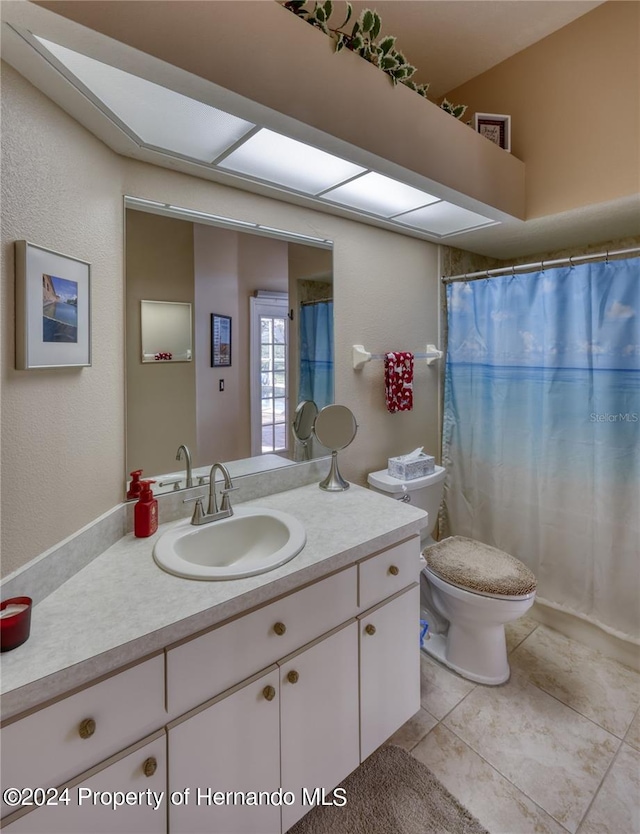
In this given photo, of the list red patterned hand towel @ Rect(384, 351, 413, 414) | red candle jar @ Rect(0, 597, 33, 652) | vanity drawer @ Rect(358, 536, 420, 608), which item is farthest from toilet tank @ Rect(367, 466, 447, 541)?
red candle jar @ Rect(0, 597, 33, 652)

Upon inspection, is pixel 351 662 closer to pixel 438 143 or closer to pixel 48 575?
pixel 48 575

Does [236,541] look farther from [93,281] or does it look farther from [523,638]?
[523,638]

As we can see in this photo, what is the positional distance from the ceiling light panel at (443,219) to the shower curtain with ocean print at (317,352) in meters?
0.60

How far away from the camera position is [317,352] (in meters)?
1.86

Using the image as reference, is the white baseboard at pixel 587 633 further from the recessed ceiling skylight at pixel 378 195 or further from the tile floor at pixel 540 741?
the recessed ceiling skylight at pixel 378 195

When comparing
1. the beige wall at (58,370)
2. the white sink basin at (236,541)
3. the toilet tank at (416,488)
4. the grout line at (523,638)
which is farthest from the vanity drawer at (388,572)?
the grout line at (523,638)

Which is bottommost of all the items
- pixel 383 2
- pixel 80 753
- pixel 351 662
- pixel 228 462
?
pixel 351 662

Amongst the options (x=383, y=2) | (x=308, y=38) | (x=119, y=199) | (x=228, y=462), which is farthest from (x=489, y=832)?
(x=383, y=2)

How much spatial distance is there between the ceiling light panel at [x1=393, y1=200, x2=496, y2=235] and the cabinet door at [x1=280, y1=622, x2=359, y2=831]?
1777 millimetres

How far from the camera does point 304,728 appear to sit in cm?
114

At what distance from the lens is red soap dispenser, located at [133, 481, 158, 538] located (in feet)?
4.17

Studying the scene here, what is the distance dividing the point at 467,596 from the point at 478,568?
16cm

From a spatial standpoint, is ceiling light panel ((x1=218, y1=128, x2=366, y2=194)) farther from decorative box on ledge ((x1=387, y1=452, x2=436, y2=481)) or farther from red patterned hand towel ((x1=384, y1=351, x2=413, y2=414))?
decorative box on ledge ((x1=387, y1=452, x2=436, y2=481))

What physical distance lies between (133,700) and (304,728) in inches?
22.0
